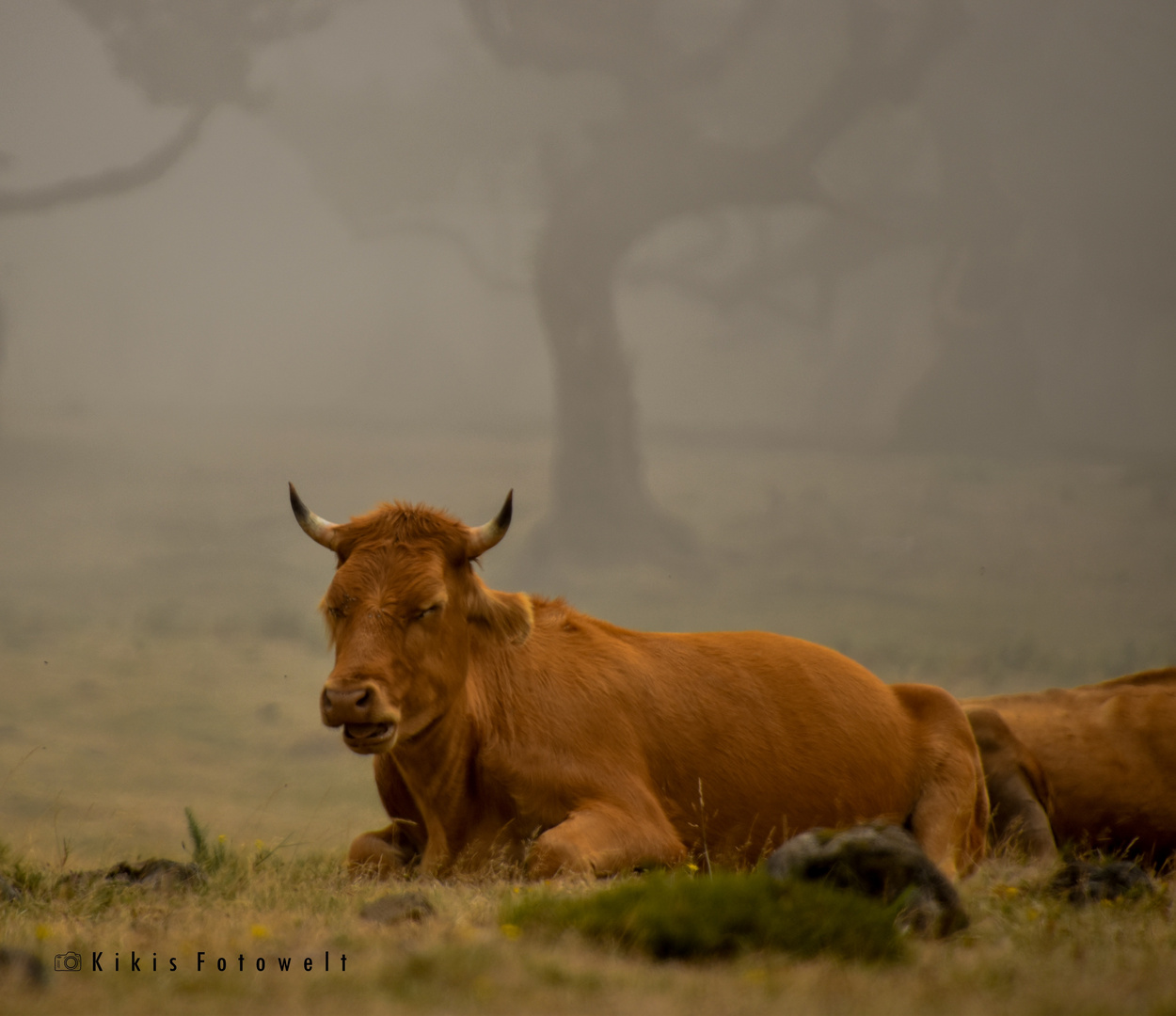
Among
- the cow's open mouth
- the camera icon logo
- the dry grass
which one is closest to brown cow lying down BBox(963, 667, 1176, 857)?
the dry grass

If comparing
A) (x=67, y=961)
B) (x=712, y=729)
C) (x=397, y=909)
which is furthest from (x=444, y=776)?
(x=67, y=961)

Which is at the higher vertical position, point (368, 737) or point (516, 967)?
point (368, 737)

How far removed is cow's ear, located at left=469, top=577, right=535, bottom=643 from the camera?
8.48 meters

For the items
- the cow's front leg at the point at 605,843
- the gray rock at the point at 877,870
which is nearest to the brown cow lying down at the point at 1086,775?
the cow's front leg at the point at 605,843

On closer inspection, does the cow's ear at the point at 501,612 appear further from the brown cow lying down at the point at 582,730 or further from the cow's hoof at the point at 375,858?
the cow's hoof at the point at 375,858

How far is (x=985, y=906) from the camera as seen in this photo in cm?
665

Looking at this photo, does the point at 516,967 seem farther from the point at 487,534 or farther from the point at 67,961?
the point at 487,534

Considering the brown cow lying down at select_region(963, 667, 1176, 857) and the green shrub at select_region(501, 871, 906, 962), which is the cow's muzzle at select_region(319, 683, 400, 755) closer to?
the green shrub at select_region(501, 871, 906, 962)

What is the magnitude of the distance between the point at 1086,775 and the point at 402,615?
6.40 meters

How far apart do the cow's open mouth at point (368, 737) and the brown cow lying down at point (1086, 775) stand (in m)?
5.50

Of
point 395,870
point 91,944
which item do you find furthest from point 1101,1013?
point 395,870

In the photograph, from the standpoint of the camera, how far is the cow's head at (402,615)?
7469mm

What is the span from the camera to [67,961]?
5.17 m

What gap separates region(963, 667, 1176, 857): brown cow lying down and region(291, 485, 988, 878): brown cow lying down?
1.11m
